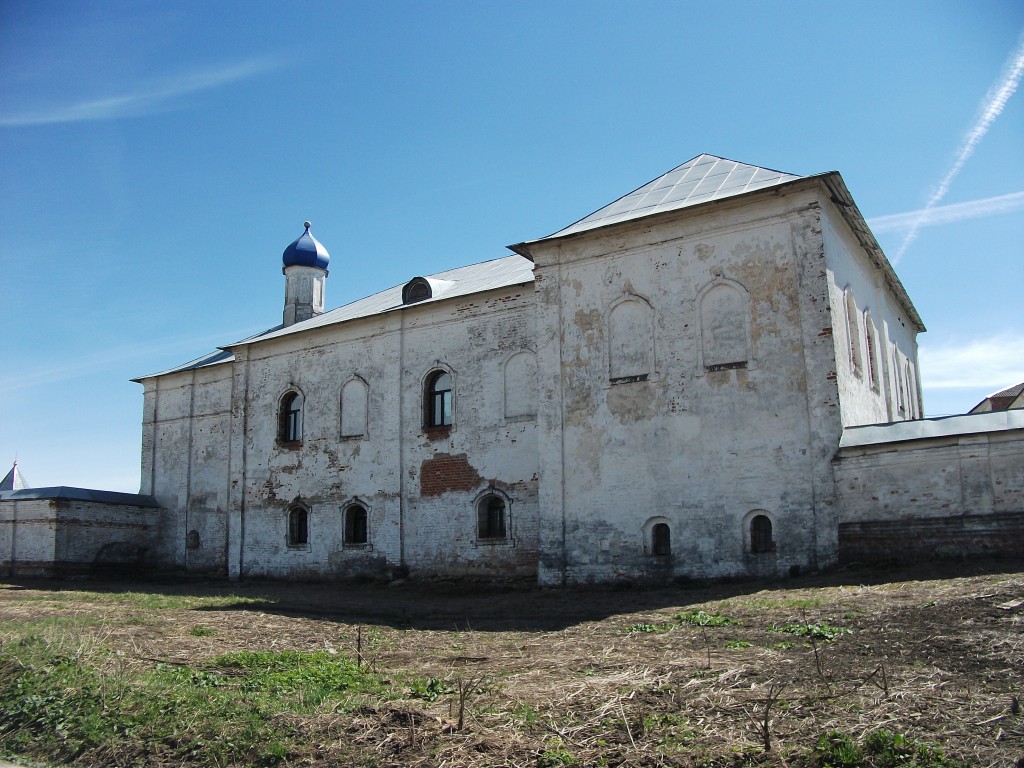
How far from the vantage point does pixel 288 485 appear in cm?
2109

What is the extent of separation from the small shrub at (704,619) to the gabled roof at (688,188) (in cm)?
767

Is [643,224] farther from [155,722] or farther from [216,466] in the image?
[216,466]

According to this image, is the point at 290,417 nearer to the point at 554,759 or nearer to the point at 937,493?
the point at 937,493

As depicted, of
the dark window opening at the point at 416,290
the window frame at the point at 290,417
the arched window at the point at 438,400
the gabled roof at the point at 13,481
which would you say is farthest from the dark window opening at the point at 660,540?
the gabled roof at the point at 13,481

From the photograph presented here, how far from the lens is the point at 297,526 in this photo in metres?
21.0

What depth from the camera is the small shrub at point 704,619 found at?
928 centimetres

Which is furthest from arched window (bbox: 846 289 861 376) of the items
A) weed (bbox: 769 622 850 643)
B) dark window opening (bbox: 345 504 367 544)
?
dark window opening (bbox: 345 504 367 544)

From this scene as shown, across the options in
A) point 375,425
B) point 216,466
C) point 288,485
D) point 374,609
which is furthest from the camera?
point 216,466

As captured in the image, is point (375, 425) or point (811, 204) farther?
point (375, 425)

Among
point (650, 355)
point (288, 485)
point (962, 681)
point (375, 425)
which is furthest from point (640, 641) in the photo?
point (288, 485)

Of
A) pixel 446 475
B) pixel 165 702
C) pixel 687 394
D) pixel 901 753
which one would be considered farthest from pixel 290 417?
pixel 901 753

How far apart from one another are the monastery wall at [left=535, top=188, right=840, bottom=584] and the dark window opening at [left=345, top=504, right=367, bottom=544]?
6.08 meters

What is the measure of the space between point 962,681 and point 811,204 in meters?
9.82

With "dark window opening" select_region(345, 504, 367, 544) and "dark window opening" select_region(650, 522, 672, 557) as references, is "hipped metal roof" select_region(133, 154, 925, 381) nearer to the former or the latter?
"dark window opening" select_region(345, 504, 367, 544)
